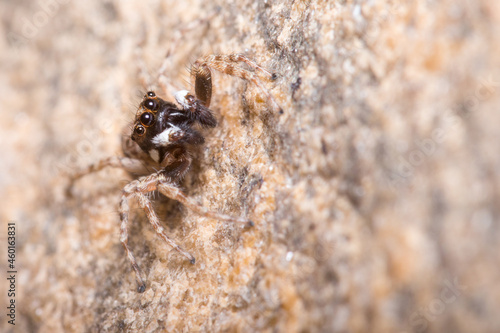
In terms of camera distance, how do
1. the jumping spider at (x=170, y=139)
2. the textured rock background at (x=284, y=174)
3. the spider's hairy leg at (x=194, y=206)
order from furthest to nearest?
the jumping spider at (x=170, y=139)
the spider's hairy leg at (x=194, y=206)
the textured rock background at (x=284, y=174)

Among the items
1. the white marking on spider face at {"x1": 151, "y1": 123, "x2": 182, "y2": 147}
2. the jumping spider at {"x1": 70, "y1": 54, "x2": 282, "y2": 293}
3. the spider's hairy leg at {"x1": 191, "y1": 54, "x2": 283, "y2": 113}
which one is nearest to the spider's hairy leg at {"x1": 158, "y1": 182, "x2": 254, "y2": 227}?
the jumping spider at {"x1": 70, "y1": 54, "x2": 282, "y2": 293}

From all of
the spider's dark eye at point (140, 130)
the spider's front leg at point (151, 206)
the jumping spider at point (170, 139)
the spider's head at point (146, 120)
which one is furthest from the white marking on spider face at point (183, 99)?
the spider's front leg at point (151, 206)

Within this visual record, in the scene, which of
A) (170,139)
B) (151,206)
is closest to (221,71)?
(170,139)

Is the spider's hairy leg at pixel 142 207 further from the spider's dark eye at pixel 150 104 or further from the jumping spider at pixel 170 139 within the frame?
the spider's dark eye at pixel 150 104

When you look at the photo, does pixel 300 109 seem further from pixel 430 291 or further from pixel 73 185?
pixel 73 185

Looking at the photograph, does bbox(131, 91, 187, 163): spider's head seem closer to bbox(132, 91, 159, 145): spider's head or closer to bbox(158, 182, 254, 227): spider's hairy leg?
bbox(132, 91, 159, 145): spider's head

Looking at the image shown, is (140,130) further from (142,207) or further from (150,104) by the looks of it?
(142,207)

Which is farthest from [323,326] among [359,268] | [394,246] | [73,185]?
[73,185]
